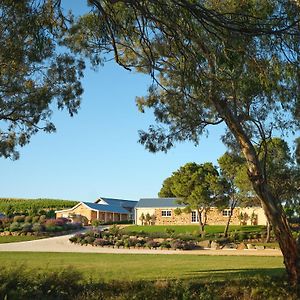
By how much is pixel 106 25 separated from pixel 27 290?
4872 mm

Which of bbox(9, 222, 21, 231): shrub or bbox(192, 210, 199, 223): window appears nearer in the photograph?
bbox(9, 222, 21, 231): shrub

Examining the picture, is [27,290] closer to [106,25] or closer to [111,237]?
[106,25]

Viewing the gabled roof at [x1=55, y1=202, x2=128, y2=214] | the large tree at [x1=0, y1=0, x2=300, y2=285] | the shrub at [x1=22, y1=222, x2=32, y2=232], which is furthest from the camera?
the gabled roof at [x1=55, y1=202, x2=128, y2=214]

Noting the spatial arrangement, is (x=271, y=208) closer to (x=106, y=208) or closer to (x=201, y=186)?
(x=201, y=186)

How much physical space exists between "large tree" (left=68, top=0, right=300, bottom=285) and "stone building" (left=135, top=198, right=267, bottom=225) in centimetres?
3568

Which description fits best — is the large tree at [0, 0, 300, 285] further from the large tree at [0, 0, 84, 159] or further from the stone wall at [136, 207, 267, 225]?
the stone wall at [136, 207, 267, 225]

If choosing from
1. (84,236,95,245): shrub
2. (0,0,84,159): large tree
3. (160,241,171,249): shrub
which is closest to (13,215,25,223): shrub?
(84,236,95,245): shrub

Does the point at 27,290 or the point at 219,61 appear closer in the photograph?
A: the point at 219,61

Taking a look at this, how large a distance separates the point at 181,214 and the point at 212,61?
44418 mm

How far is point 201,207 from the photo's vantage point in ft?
139

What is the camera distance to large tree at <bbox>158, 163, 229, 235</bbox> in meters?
39.6

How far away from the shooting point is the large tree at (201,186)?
39.6 meters

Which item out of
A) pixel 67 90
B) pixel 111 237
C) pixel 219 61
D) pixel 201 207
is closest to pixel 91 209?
pixel 201 207

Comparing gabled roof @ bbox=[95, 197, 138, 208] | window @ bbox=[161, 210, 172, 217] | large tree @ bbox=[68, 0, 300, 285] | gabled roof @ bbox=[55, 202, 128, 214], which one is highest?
large tree @ bbox=[68, 0, 300, 285]
